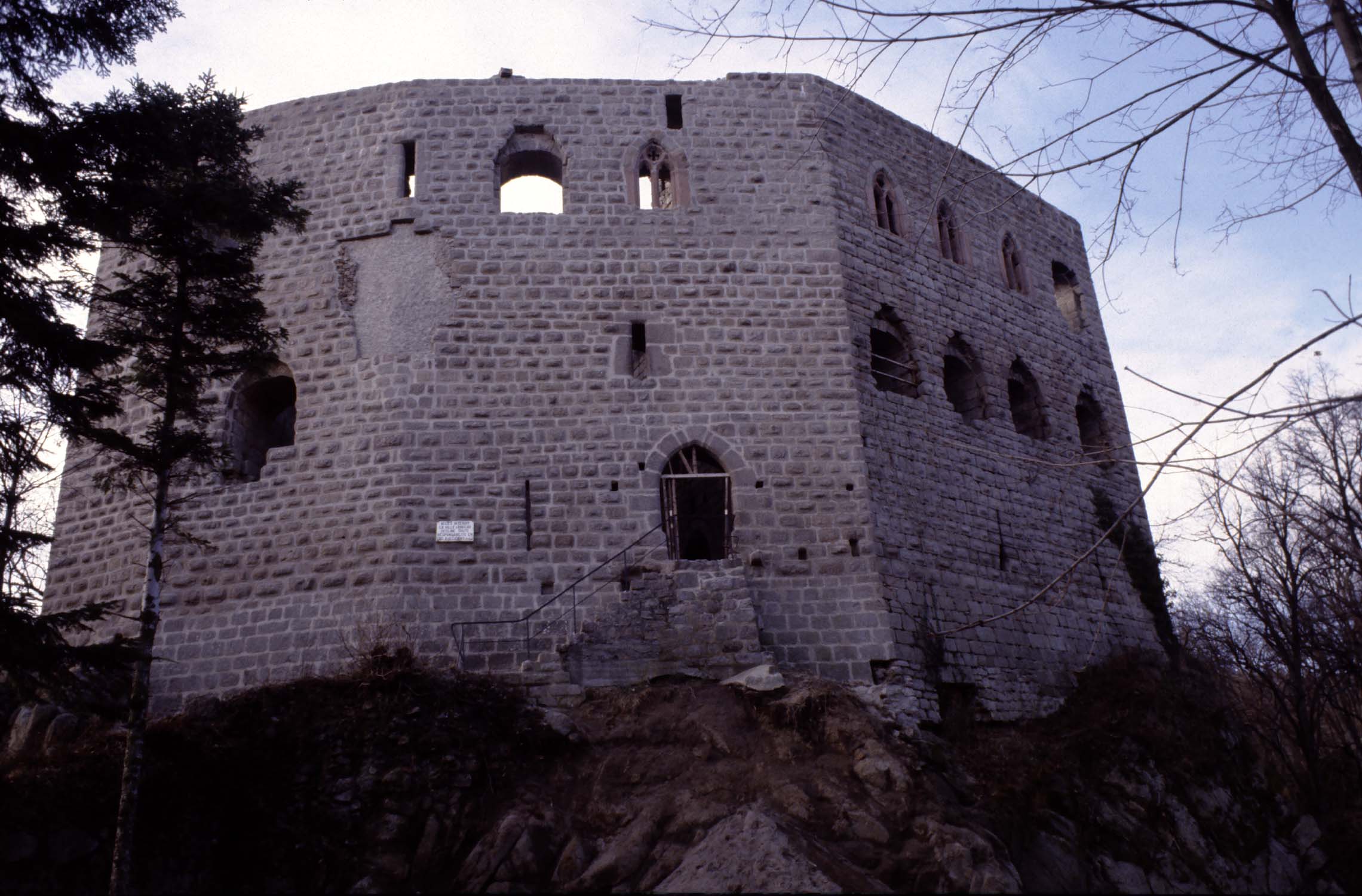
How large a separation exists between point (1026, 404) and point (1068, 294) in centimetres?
311

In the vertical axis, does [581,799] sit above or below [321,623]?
below

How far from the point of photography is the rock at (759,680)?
11.4m

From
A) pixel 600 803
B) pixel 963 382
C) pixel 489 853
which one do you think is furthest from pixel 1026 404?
pixel 489 853

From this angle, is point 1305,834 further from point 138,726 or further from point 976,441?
point 138,726

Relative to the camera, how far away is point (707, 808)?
995cm

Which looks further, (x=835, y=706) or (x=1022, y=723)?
(x=1022, y=723)

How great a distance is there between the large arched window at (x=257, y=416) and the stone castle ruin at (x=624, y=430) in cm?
4

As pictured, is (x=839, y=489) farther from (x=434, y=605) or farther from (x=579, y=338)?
(x=434, y=605)

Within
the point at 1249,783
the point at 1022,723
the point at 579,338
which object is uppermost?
the point at 579,338

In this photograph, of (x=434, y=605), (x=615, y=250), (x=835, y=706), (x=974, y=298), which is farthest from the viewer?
(x=974, y=298)

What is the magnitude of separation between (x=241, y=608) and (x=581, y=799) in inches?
192

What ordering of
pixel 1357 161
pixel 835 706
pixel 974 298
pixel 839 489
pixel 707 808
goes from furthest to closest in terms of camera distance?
pixel 974 298
pixel 839 489
pixel 835 706
pixel 707 808
pixel 1357 161

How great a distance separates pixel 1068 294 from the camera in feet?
63.1

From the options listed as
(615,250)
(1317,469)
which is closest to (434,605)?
(615,250)
